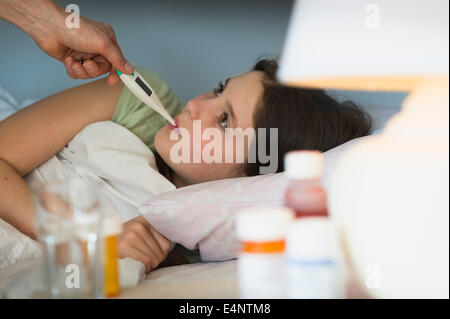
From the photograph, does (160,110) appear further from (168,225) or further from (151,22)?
(151,22)

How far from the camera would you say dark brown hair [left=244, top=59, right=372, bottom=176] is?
4.01 ft

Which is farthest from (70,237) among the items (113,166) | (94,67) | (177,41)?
(177,41)

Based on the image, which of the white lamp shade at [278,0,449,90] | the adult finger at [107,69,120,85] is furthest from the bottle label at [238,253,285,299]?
the adult finger at [107,69,120,85]

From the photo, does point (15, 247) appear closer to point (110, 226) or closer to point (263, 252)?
point (110, 226)

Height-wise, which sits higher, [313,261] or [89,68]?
[89,68]

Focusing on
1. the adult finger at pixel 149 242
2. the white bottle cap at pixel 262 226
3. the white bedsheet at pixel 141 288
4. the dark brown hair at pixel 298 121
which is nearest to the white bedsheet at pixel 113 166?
the adult finger at pixel 149 242

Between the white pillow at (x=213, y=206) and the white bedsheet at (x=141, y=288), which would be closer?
the white bedsheet at (x=141, y=288)

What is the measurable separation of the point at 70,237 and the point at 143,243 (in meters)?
0.37

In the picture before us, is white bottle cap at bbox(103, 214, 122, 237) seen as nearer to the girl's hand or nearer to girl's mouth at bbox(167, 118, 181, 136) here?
the girl's hand

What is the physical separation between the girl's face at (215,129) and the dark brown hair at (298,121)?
0.03m

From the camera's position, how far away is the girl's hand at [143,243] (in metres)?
0.98

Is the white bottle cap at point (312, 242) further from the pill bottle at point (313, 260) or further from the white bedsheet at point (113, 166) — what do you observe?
the white bedsheet at point (113, 166)

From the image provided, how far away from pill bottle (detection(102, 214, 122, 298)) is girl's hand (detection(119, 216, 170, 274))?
291 mm

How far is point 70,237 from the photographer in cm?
65
